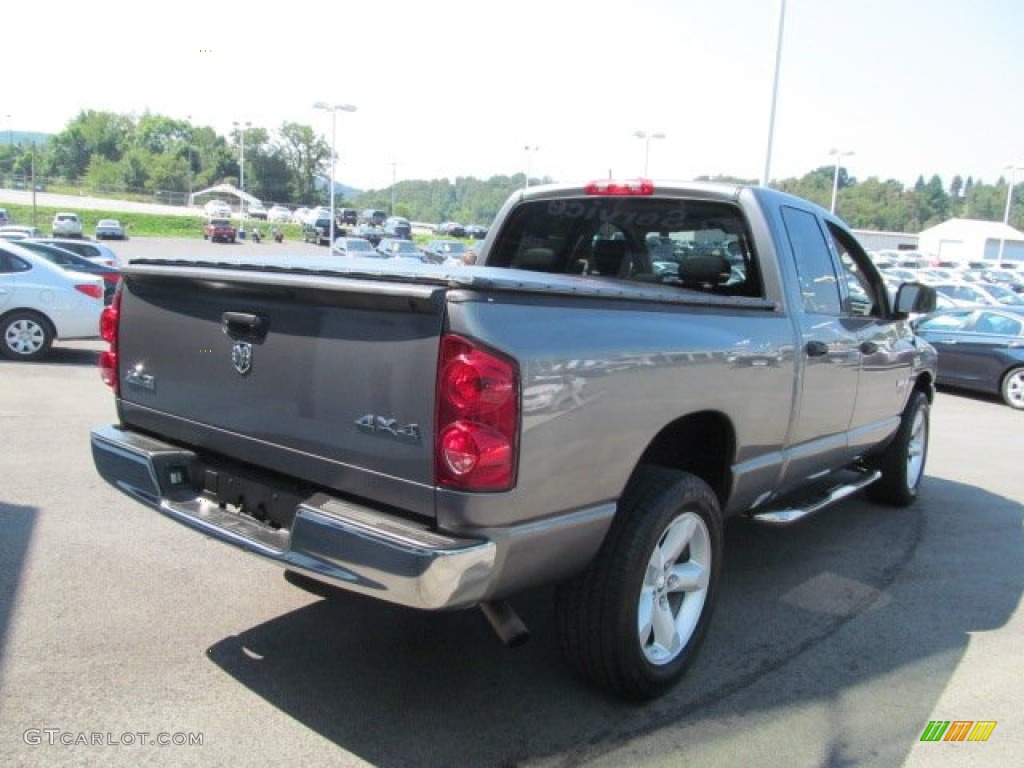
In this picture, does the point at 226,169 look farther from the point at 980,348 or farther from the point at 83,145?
the point at 980,348

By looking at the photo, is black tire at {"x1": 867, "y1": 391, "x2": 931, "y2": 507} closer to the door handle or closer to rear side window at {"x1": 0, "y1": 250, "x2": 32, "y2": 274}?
the door handle

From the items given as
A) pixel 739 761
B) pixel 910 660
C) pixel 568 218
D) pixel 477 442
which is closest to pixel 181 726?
pixel 477 442

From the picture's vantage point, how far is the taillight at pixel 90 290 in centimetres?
1126

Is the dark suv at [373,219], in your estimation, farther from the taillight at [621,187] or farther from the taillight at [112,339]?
the taillight at [112,339]

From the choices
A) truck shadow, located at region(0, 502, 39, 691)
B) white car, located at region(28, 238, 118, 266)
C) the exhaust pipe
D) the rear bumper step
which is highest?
white car, located at region(28, 238, 118, 266)

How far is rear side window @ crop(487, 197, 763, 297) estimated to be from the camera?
4.42m

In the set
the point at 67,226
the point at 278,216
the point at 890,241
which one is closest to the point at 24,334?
the point at 67,226

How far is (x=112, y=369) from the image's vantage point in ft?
12.6

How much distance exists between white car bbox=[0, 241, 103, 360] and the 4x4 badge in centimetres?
917

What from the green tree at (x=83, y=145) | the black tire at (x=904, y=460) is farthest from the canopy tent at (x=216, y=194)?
the black tire at (x=904, y=460)

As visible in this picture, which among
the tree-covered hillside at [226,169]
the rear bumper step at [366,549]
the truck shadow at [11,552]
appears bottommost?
the truck shadow at [11,552]

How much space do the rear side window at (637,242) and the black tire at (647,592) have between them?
4.64ft

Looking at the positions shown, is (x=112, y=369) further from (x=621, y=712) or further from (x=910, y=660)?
(x=910, y=660)

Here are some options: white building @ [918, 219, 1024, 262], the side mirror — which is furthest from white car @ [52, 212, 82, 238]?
white building @ [918, 219, 1024, 262]
